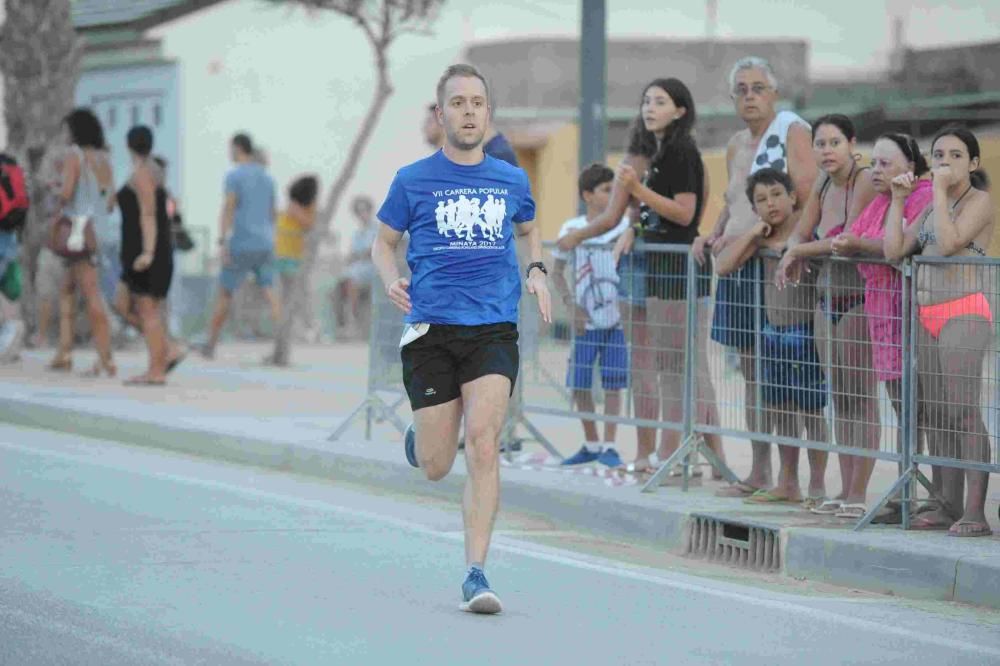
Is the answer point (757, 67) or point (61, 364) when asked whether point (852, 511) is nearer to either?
point (757, 67)

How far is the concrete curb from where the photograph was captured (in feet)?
28.0

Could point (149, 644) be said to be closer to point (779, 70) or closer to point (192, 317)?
point (192, 317)

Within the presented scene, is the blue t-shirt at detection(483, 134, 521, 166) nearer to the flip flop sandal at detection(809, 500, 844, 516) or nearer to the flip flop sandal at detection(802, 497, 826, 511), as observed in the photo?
the flip flop sandal at detection(802, 497, 826, 511)

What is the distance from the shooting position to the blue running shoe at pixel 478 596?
7656 millimetres

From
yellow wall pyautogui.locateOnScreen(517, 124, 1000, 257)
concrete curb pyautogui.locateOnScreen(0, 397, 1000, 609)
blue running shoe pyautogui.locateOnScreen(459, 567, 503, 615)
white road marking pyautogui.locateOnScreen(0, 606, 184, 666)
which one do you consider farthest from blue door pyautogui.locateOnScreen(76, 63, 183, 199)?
white road marking pyautogui.locateOnScreen(0, 606, 184, 666)

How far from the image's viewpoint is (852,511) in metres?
9.72

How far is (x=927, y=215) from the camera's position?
9.35 metres

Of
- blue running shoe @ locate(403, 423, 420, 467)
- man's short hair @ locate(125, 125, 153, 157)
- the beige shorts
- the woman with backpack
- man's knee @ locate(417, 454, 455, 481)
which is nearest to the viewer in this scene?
man's knee @ locate(417, 454, 455, 481)

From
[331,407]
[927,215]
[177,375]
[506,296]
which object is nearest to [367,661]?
[506,296]

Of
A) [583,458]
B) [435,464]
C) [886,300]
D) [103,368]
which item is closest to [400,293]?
[435,464]

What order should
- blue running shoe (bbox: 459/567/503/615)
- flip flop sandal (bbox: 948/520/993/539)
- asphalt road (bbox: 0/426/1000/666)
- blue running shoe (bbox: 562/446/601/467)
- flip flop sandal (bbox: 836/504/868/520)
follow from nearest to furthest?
asphalt road (bbox: 0/426/1000/666) < blue running shoe (bbox: 459/567/503/615) < flip flop sandal (bbox: 948/520/993/539) < flip flop sandal (bbox: 836/504/868/520) < blue running shoe (bbox: 562/446/601/467)

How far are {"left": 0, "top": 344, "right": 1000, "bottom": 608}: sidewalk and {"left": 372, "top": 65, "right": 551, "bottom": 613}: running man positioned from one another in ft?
6.18

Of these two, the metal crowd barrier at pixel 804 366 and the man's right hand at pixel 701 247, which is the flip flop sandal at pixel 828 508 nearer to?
the metal crowd barrier at pixel 804 366

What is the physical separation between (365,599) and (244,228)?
40.1 feet
